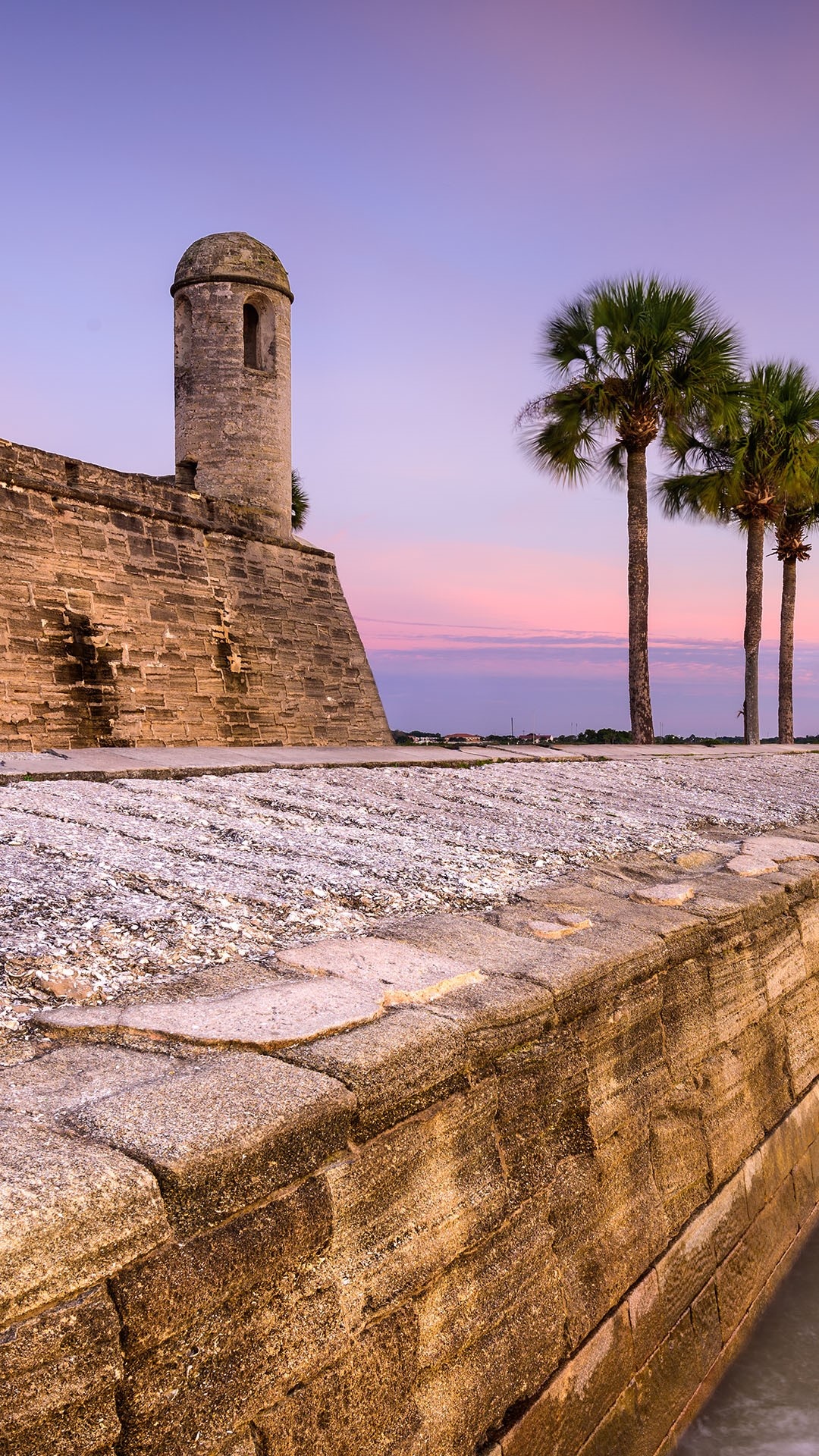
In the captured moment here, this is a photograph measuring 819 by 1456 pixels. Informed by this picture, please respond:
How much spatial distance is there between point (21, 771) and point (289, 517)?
373 inches

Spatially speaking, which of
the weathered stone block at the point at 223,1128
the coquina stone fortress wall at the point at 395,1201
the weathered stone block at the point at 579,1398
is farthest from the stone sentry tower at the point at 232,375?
the weathered stone block at the point at 223,1128

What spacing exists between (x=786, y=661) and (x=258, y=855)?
20869 millimetres

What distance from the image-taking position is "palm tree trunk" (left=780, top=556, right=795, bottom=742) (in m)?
21.6

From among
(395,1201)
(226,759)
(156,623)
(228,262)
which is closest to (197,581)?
(156,623)

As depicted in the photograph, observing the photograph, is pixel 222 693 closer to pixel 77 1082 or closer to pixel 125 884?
pixel 125 884

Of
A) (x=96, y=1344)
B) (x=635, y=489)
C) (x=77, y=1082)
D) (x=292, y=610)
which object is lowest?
(x=96, y=1344)

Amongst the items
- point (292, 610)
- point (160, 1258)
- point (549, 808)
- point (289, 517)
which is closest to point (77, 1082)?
point (160, 1258)

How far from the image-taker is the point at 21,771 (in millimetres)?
4625

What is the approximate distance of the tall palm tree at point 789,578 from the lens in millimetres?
21641

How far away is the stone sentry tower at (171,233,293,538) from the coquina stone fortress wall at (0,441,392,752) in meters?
1.28

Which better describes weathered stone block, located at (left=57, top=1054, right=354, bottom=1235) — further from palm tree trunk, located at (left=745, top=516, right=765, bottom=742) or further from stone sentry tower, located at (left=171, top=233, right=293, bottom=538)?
palm tree trunk, located at (left=745, top=516, right=765, bottom=742)

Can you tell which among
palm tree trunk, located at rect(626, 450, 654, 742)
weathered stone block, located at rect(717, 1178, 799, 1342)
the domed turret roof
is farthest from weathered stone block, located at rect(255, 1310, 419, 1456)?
palm tree trunk, located at rect(626, 450, 654, 742)

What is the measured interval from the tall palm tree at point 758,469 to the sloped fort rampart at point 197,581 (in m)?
10.1

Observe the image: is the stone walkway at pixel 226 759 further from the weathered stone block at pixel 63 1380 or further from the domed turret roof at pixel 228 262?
the domed turret roof at pixel 228 262
